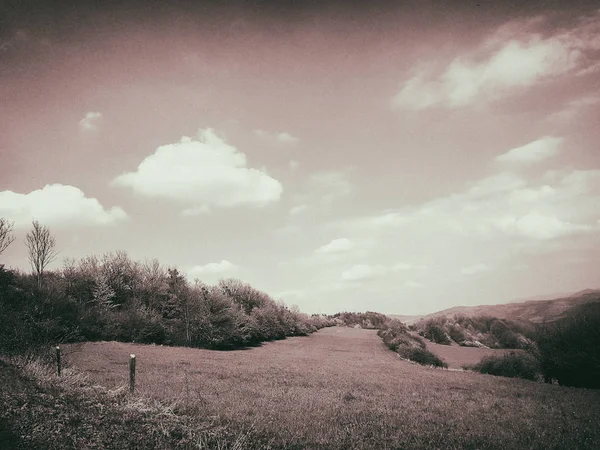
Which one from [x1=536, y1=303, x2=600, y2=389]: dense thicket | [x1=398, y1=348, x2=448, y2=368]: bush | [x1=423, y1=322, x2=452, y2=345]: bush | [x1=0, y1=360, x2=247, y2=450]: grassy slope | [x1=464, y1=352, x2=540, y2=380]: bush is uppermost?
[x1=0, y1=360, x2=247, y2=450]: grassy slope

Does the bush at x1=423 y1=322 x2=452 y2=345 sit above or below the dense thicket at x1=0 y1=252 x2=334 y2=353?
below

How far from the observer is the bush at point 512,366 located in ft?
96.1

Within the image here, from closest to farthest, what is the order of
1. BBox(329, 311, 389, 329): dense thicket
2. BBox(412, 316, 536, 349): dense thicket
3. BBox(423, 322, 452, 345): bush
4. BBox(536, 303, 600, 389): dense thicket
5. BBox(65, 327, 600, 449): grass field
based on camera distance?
BBox(65, 327, 600, 449): grass field < BBox(536, 303, 600, 389): dense thicket < BBox(412, 316, 536, 349): dense thicket < BBox(423, 322, 452, 345): bush < BBox(329, 311, 389, 329): dense thicket

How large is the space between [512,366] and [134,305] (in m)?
48.9

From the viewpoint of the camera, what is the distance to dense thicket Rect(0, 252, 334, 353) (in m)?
36.5

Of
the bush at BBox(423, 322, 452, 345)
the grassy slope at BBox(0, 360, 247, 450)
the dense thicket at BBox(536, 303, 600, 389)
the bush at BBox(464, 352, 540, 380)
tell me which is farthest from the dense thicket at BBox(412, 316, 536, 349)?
the grassy slope at BBox(0, 360, 247, 450)

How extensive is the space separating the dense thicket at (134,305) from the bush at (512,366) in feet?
120

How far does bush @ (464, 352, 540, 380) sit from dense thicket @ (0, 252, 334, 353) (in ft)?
120

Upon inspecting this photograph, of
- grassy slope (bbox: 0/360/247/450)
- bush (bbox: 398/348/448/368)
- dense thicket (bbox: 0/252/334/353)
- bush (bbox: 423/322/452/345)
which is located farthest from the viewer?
bush (bbox: 423/322/452/345)

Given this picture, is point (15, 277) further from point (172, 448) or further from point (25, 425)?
point (172, 448)

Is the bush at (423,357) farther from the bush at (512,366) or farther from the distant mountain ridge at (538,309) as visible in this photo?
the distant mountain ridge at (538,309)

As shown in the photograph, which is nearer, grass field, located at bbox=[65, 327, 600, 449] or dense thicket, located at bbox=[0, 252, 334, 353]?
grass field, located at bbox=[65, 327, 600, 449]

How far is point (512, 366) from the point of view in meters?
31.4

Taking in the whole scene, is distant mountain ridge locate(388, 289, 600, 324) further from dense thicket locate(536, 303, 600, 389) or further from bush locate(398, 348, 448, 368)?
bush locate(398, 348, 448, 368)
